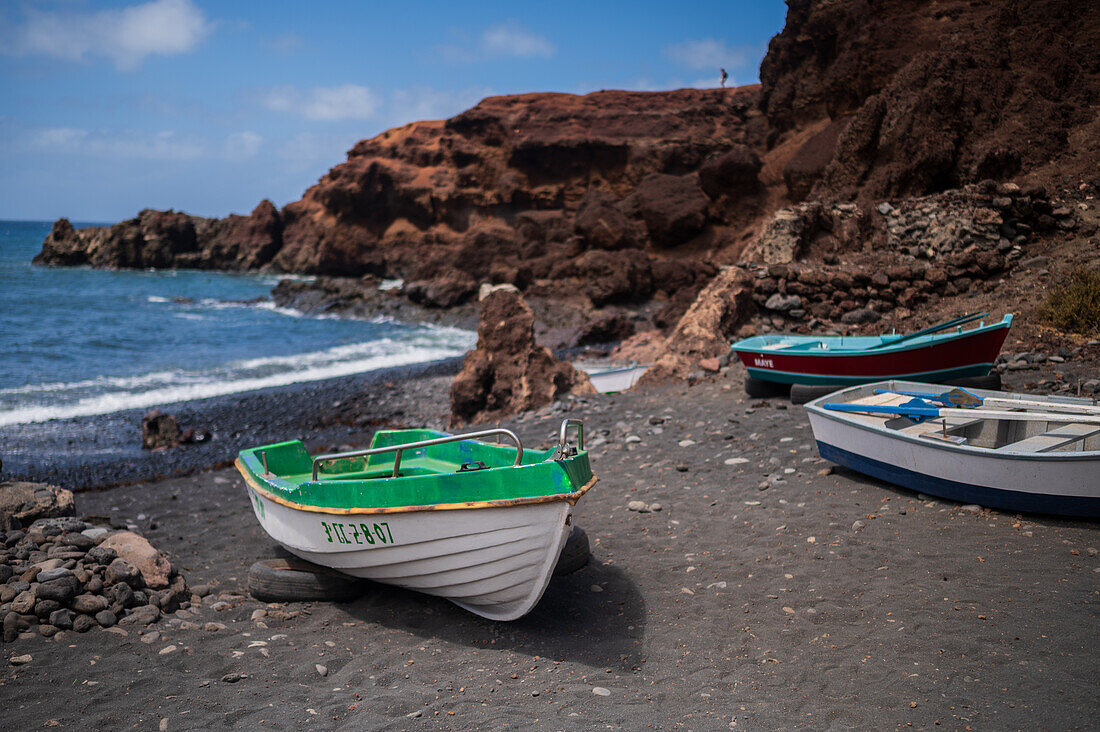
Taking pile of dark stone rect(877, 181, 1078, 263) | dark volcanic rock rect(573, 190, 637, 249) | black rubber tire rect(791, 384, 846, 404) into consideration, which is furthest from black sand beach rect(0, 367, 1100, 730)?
dark volcanic rock rect(573, 190, 637, 249)

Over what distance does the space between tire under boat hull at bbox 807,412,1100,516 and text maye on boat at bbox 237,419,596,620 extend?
324cm

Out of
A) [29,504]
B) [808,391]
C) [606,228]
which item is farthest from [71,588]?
[606,228]

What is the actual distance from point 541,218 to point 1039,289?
1571 inches

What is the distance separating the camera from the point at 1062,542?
529cm

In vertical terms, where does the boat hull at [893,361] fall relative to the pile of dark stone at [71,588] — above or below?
above

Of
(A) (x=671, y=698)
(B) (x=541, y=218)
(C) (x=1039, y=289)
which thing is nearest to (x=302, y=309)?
(B) (x=541, y=218)

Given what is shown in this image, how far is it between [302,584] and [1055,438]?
6.56m

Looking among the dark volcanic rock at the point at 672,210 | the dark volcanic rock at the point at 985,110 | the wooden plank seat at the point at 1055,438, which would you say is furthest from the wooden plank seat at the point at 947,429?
the dark volcanic rock at the point at 672,210

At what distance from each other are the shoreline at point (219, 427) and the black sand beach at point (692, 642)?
6930 millimetres

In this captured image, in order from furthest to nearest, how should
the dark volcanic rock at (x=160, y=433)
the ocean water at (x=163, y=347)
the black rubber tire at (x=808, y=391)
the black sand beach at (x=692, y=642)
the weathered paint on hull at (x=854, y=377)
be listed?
the ocean water at (x=163, y=347) < the dark volcanic rock at (x=160, y=433) < the black rubber tire at (x=808, y=391) < the weathered paint on hull at (x=854, y=377) < the black sand beach at (x=692, y=642)

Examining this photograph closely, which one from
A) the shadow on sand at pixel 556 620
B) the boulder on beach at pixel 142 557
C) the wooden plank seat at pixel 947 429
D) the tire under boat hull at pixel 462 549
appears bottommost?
the shadow on sand at pixel 556 620

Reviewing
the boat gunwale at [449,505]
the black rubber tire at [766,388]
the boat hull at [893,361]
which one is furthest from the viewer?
the black rubber tire at [766,388]

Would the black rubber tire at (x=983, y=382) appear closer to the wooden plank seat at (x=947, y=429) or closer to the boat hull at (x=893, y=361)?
the boat hull at (x=893, y=361)

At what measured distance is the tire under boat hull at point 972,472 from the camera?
17.7 ft
